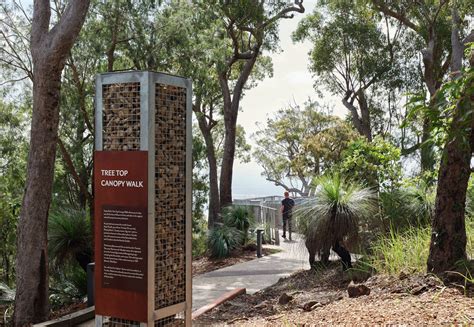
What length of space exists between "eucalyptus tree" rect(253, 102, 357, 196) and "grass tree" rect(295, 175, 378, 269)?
648 cm

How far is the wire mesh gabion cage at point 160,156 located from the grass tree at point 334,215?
4.42 meters

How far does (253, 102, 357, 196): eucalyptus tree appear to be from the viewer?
22031mm

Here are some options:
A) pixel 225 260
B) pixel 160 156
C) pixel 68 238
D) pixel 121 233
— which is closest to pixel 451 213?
pixel 160 156

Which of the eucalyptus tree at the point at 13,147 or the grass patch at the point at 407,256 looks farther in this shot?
the eucalyptus tree at the point at 13,147

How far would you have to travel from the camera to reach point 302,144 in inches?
977

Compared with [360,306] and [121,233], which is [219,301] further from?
[121,233]

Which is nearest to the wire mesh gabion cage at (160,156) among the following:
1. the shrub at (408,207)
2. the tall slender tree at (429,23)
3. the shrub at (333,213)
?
the shrub at (333,213)

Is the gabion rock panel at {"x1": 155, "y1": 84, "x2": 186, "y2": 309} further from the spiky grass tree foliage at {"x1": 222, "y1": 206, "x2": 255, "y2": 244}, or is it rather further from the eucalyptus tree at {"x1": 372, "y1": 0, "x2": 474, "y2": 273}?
the spiky grass tree foliage at {"x1": 222, "y1": 206, "x2": 255, "y2": 244}

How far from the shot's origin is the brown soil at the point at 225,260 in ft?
45.3

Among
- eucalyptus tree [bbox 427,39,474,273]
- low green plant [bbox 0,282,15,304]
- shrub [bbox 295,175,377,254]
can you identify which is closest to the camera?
eucalyptus tree [bbox 427,39,474,273]

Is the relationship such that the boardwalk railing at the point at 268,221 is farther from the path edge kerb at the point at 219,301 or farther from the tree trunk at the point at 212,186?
the path edge kerb at the point at 219,301

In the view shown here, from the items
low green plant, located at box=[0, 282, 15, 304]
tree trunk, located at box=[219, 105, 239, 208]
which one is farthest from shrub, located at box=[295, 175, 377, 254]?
tree trunk, located at box=[219, 105, 239, 208]


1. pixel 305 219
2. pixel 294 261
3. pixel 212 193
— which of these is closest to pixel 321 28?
pixel 212 193

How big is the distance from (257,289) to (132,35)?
789 centimetres
